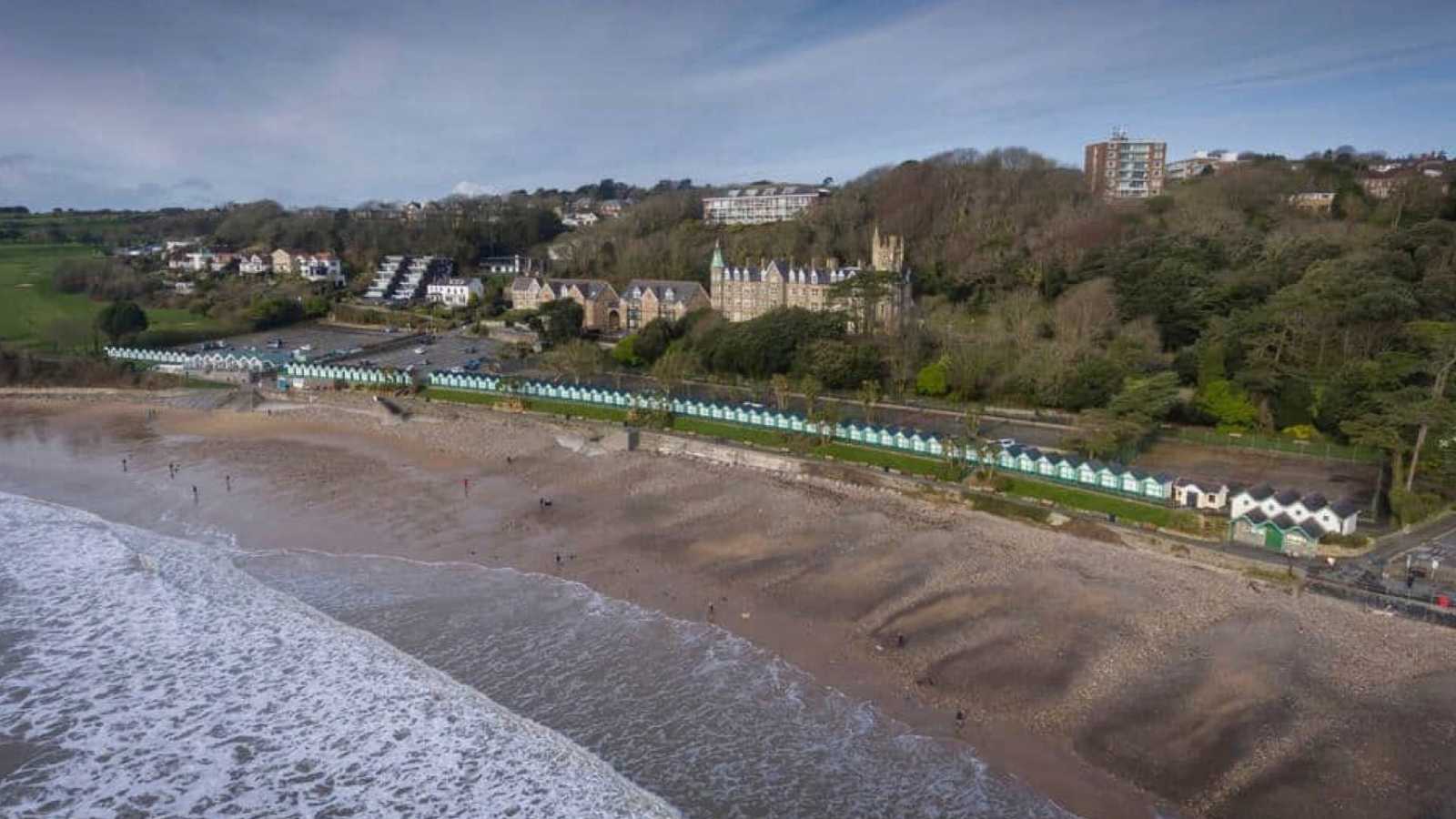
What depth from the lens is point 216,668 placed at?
15086 millimetres

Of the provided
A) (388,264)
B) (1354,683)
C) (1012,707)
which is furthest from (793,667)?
(388,264)

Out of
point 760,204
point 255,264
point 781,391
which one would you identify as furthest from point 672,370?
point 255,264

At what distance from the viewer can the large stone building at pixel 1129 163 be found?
73.5 meters

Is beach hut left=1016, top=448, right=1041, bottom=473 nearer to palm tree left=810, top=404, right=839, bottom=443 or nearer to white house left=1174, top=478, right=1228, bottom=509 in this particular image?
white house left=1174, top=478, right=1228, bottom=509

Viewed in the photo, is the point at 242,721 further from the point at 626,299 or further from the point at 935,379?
the point at 626,299

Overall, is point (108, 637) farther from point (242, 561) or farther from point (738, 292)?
point (738, 292)

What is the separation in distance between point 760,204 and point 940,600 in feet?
206

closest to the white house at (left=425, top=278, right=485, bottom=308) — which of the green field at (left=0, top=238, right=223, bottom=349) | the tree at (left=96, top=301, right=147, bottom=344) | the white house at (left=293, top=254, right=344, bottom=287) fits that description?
the white house at (left=293, top=254, right=344, bottom=287)

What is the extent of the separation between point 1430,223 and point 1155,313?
458 inches

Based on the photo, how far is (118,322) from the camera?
4625 cm

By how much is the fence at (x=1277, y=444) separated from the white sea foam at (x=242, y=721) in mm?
21665

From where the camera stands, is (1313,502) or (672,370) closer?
(1313,502)

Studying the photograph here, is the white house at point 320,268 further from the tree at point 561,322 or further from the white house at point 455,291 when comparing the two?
the tree at point 561,322

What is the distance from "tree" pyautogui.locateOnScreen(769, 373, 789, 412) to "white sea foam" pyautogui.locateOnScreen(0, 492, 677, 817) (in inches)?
687
